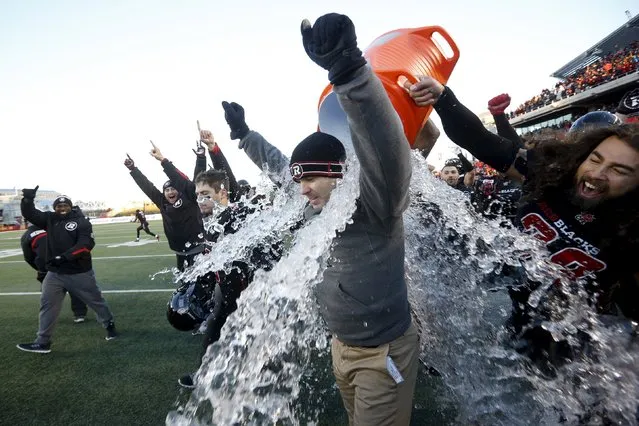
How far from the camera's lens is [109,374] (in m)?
3.94

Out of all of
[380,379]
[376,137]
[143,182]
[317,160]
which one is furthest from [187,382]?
[376,137]

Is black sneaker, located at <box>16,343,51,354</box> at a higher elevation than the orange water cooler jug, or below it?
below

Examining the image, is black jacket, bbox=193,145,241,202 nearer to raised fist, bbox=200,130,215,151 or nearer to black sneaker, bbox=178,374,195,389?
raised fist, bbox=200,130,215,151

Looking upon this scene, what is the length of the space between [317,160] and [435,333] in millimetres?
2049

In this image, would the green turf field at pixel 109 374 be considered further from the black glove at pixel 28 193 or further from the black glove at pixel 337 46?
the black glove at pixel 337 46

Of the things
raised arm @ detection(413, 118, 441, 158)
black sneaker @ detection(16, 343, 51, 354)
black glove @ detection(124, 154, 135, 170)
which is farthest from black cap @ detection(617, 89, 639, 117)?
black sneaker @ detection(16, 343, 51, 354)

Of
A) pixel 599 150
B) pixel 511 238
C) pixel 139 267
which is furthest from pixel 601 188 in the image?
pixel 139 267

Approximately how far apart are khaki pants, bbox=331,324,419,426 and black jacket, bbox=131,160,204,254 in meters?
3.55

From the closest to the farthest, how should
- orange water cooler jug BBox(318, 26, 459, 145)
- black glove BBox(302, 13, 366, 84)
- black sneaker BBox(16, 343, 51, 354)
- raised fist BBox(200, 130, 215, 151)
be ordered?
1. black glove BBox(302, 13, 366, 84)
2. orange water cooler jug BBox(318, 26, 459, 145)
3. raised fist BBox(200, 130, 215, 151)
4. black sneaker BBox(16, 343, 51, 354)

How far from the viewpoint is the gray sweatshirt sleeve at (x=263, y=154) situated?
107 inches

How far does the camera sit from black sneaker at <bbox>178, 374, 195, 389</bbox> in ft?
11.5

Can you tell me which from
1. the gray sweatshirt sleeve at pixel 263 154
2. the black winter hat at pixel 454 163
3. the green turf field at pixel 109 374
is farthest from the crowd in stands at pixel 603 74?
the green turf field at pixel 109 374

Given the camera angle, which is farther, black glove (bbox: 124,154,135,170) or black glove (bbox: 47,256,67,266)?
black glove (bbox: 124,154,135,170)

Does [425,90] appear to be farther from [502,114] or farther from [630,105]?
[630,105]
